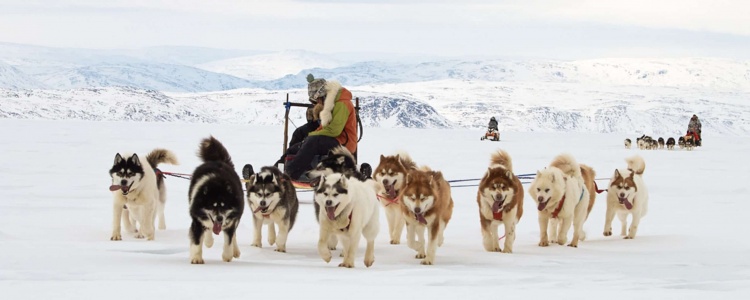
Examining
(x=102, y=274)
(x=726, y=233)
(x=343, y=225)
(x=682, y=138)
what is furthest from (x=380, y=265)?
(x=682, y=138)

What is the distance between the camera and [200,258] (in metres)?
6.38

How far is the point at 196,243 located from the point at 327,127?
3067 mm

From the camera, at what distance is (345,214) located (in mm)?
6520

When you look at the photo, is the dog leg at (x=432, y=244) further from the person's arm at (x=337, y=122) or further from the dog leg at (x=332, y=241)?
the person's arm at (x=337, y=122)

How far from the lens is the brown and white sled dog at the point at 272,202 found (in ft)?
23.1

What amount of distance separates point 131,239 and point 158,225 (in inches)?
36.6

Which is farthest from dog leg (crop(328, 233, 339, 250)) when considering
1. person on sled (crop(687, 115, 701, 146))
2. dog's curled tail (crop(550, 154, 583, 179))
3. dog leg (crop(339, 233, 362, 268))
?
person on sled (crop(687, 115, 701, 146))

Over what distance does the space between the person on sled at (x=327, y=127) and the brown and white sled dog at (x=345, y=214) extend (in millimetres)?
2506

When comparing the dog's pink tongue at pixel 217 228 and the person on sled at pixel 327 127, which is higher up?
the person on sled at pixel 327 127

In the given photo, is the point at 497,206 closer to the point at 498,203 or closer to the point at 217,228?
the point at 498,203

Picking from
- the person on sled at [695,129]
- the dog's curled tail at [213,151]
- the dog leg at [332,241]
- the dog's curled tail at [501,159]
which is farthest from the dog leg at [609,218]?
the person on sled at [695,129]

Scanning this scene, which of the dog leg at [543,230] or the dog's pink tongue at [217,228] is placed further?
the dog leg at [543,230]

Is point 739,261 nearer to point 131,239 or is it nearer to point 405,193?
point 405,193

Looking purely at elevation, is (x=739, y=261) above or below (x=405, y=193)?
below
